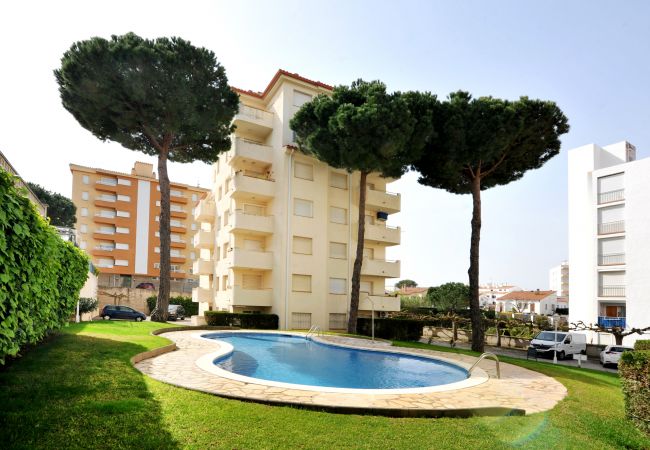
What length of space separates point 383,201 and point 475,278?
11.4 meters

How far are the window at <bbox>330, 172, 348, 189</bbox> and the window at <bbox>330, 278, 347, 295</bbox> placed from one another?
21.4 feet

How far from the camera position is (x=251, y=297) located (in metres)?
25.7

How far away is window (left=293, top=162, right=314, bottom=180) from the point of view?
26.9 metres

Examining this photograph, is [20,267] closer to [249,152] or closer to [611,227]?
[249,152]

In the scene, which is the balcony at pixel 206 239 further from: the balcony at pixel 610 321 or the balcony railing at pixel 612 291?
the balcony railing at pixel 612 291

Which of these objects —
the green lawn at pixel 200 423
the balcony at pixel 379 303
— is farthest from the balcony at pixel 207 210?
the green lawn at pixel 200 423

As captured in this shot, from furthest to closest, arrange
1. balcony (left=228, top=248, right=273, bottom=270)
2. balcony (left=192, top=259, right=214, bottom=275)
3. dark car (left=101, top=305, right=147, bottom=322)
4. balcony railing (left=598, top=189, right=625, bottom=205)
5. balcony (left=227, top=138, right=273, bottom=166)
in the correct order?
1. balcony railing (left=598, top=189, right=625, bottom=205)
2. balcony (left=192, top=259, right=214, bottom=275)
3. dark car (left=101, top=305, right=147, bottom=322)
4. balcony (left=227, top=138, right=273, bottom=166)
5. balcony (left=228, top=248, right=273, bottom=270)

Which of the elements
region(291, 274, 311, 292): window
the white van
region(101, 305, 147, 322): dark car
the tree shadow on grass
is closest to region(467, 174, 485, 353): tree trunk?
the white van

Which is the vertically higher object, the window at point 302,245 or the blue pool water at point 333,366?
the window at point 302,245

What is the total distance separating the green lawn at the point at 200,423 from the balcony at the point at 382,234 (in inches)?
846

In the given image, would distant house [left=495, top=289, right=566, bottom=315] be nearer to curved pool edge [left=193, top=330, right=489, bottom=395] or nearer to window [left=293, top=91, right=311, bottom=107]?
window [left=293, top=91, right=311, bottom=107]

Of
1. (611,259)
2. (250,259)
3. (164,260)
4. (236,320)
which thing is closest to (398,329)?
(236,320)

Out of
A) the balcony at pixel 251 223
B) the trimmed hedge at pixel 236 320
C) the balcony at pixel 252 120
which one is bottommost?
the trimmed hedge at pixel 236 320

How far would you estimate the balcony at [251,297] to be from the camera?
25.2 metres
